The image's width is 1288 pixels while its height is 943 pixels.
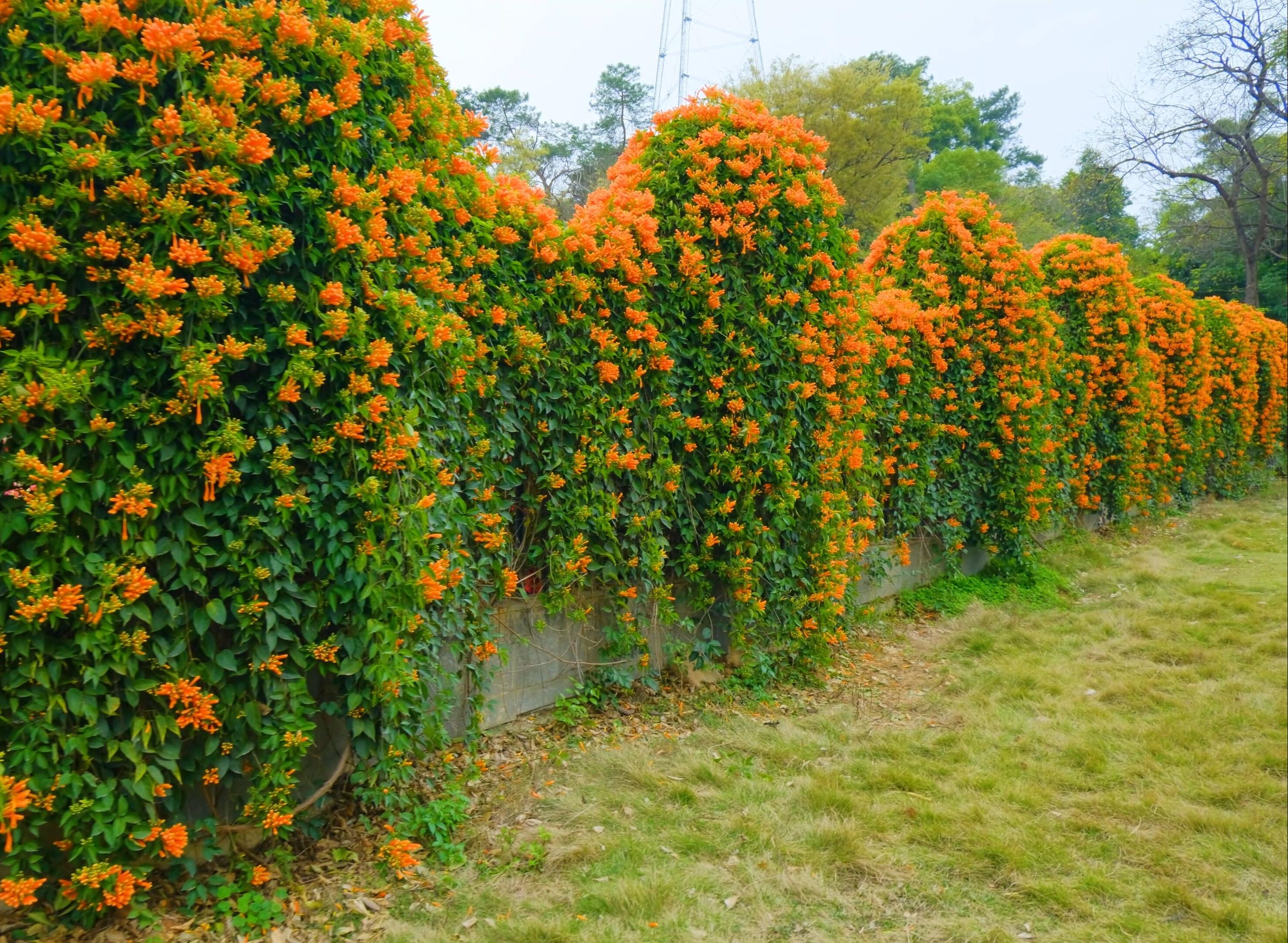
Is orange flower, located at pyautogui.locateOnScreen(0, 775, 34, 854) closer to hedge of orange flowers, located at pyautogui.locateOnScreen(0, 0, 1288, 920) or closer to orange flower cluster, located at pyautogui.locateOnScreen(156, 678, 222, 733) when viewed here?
hedge of orange flowers, located at pyautogui.locateOnScreen(0, 0, 1288, 920)

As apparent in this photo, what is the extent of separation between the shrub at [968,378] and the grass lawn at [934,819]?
2.03 m

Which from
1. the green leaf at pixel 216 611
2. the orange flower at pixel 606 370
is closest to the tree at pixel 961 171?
the orange flower at pixel 606 370

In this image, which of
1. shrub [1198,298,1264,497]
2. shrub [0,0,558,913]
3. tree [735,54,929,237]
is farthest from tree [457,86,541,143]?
shrub [0,0,558,913]

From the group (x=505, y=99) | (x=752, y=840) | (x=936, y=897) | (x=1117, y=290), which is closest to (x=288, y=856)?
(x=752, y=840)

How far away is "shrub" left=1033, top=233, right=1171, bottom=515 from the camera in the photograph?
Result: 9.86 meters

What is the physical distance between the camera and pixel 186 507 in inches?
100

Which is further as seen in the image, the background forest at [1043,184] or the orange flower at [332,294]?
the background forest at [1043,184]

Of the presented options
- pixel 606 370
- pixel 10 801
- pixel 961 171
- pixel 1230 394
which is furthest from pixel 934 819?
pixel 961 171

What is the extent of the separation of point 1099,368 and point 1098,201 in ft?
72.9

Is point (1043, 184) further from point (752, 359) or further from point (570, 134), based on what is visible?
point (752, 359)

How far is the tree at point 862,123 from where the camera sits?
1090 inches

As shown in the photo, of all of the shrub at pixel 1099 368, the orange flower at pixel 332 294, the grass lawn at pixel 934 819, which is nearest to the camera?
the orange flower at pixel 332 294

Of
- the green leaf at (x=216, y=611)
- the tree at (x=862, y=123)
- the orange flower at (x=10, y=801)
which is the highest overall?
the tree at (x=862, y=123)

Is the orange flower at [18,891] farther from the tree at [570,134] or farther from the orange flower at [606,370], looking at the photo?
the tree at [570,134]
